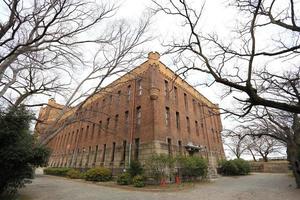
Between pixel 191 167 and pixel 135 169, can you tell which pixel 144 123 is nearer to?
pixel 135 169

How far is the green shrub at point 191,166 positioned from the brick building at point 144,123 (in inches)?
61.4

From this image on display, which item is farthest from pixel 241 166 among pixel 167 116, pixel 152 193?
pixel 152 193

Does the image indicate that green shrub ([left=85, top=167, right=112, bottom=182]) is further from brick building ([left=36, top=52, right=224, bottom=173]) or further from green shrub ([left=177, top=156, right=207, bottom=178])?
green shrub ([left=177, top=156, right=207, bottom=178])

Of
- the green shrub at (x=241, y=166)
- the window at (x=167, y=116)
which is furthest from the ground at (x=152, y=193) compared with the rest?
the green shrub at (x=241, y=166)

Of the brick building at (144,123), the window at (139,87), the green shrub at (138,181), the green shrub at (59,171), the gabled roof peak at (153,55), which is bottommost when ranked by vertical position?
the green shrub at (138,181)

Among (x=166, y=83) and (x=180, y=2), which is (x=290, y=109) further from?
(x=166, y=83)

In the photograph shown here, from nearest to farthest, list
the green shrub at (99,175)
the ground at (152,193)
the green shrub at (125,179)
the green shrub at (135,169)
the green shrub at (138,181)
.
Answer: the ground at (152,193) < the green shrub at (138,181) < the green shrub at (125,179) < the green shrub at (135,169) < the green shrub at (99,175)

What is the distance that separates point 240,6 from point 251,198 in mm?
9381

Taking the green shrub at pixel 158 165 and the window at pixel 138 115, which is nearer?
the green shrub at pixel 158 165

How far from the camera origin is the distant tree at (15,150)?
8.23m

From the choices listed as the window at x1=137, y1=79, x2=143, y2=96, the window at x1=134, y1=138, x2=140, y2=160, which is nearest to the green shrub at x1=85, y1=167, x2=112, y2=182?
the window at x1=134, y1=138, x2=140, y2=160

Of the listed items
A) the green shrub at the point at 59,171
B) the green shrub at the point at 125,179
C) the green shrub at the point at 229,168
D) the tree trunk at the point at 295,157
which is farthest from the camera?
the green shrub at the point at 229,168

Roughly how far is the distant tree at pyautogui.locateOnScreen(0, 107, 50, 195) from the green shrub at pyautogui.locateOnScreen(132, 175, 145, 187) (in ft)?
21.6

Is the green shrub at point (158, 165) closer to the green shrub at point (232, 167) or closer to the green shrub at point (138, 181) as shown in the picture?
the green shrub at point (138, 181)
